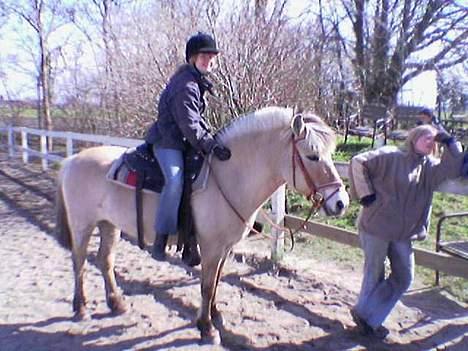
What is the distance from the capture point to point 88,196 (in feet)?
14.3

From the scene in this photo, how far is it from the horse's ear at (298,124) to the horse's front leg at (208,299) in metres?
1.23

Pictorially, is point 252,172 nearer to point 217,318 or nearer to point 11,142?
point 217,318

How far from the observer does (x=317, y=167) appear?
334cm

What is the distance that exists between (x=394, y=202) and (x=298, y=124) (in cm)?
103

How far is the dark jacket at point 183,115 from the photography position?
357 cm

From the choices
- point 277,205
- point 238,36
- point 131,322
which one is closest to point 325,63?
point 238,36

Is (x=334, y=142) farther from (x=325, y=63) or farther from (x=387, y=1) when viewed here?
(x=387, y=1)

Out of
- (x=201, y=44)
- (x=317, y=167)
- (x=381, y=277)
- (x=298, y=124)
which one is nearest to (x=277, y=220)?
(x=381, y=277)

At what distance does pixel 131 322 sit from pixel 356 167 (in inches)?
94.5

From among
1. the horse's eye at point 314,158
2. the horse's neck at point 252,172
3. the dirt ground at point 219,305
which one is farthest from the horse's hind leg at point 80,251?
the horse's eye at point 314,158

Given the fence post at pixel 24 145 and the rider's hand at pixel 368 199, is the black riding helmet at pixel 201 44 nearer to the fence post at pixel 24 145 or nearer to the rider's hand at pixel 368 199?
the rider's hand at pixel 368 199

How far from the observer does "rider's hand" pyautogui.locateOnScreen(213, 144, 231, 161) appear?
3584mm

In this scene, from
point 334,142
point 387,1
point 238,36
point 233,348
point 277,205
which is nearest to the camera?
point 334,142

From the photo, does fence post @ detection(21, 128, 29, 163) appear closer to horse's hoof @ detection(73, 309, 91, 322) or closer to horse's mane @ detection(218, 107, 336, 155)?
horse's hoof @ detection(73, 309, 91, 322)
